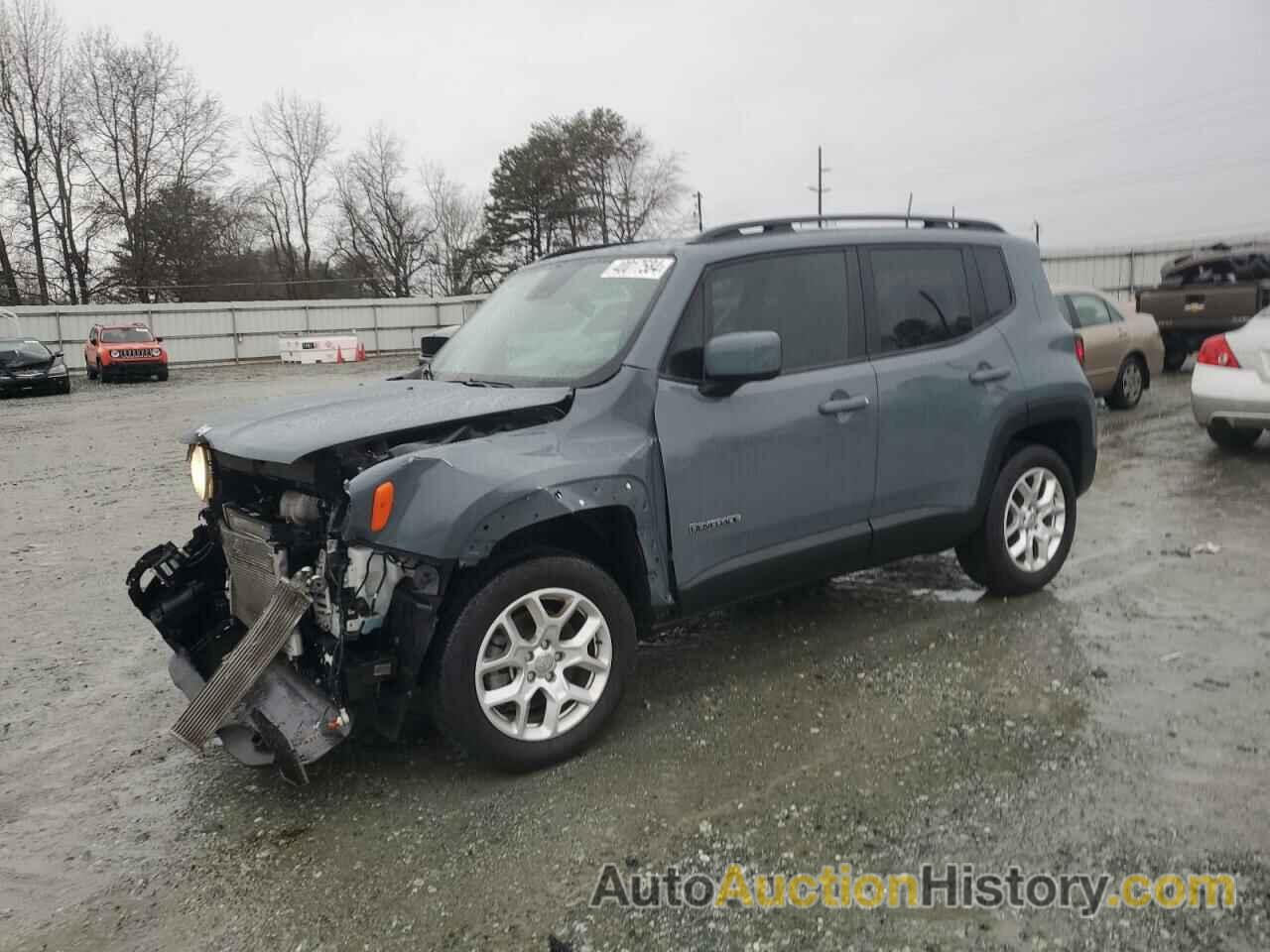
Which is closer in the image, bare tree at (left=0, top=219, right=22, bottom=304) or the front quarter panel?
the front quarter panel

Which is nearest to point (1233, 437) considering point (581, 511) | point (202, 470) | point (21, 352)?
point (581, 511)

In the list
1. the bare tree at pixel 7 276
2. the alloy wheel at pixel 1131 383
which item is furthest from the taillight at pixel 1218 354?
the bare tree at pixel 7 276

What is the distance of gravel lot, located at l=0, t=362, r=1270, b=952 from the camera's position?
2812 mm

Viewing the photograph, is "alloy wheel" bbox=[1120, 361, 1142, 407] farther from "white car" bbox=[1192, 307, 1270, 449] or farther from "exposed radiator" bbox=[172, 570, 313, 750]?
"exposed radiator" bbox=[172, 570, 313, 750]

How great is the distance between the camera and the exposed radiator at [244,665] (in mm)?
3354

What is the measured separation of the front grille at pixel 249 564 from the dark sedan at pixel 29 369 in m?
24.4

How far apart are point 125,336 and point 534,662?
3021 centimetres

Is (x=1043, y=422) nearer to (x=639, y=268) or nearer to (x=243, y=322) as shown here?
(x=639, y=268)

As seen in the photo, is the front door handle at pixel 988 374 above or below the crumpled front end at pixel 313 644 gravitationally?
above

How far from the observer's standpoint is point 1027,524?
5395 mm

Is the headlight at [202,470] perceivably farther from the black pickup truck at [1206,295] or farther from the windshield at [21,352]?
the windshield at [21,352]

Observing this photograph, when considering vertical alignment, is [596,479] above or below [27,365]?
below

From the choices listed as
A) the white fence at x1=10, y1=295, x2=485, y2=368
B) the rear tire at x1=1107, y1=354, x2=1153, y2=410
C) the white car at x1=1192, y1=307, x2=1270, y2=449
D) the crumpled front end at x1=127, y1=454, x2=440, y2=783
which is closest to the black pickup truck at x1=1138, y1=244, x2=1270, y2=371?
the rear tire at x1=1107, y1=354, x2=1153, y2=410

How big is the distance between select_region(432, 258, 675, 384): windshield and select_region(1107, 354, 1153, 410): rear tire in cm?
1011
